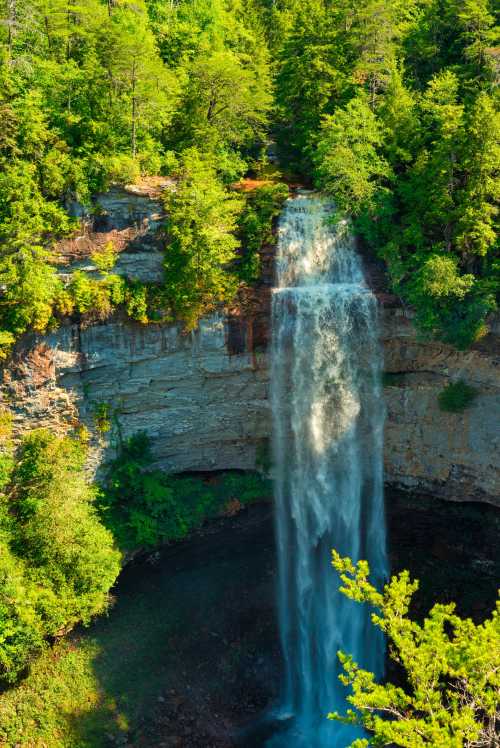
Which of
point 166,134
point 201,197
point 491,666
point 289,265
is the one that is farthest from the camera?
point 166,134

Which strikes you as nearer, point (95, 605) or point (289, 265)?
point (95, 605)

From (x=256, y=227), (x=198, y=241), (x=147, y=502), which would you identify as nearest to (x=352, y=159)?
(x=256, y=227)

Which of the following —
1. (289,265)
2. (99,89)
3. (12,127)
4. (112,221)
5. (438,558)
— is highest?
(99,89)

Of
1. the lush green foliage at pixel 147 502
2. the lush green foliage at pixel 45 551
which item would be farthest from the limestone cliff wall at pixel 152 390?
the lush green foliage at pixel 45 551

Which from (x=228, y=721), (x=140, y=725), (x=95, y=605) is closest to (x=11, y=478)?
(x=95, y=605)

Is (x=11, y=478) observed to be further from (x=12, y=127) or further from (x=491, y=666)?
(x=491, y=666)

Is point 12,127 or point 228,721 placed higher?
point 12,127

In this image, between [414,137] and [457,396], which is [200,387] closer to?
[457,396]
